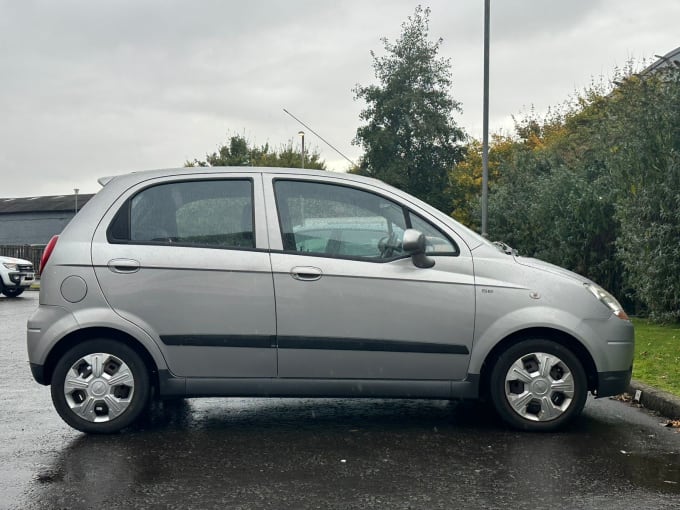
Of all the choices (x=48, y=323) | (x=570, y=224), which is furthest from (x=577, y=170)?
(x=48, y=323)

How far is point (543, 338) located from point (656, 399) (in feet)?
5.58

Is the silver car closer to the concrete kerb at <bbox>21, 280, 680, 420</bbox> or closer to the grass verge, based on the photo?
the concrete kerb at <bbox>21, 280, 680, 420</bbox>

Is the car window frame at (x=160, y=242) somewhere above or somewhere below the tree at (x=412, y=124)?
below

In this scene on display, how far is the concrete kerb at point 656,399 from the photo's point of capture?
22.0ft

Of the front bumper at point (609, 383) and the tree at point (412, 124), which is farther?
the tree at point (412, 124)

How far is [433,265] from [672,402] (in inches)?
96.3

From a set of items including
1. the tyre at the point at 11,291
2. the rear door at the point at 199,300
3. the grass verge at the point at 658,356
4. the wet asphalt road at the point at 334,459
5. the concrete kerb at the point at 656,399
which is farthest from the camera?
the tyre at the point at 11,291

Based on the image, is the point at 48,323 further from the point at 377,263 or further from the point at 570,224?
the point at 570,224

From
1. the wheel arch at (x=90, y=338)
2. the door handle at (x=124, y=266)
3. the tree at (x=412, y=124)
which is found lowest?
the wheel arch at (x=90, y=338)

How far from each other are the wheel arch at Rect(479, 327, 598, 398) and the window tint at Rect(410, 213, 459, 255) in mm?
740

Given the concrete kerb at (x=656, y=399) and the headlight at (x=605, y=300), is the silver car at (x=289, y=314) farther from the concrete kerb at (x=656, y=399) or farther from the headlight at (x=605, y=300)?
the concrete kerb at (x=656, y=399)

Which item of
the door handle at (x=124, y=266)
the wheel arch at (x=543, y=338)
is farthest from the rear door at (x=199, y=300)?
the wheel arch at (x=543, y=338)

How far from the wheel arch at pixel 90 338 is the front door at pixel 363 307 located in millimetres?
970

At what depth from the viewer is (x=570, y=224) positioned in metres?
17.3
